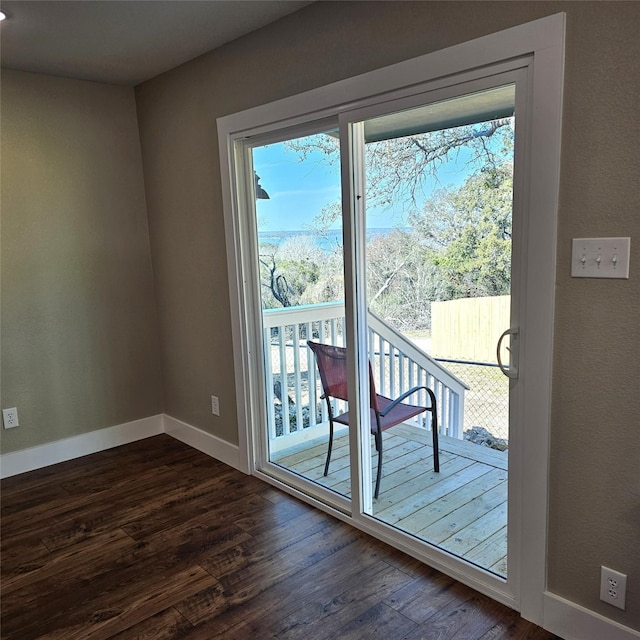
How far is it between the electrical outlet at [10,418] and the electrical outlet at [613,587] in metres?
3.20

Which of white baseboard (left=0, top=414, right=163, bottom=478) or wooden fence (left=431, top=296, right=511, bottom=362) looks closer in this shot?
wooden fence (left=431, top=296, right=511, bottom=362)

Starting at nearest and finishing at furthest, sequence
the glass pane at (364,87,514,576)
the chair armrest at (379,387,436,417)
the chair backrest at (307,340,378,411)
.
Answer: the glass pane at (364,87,514,576), the chair armrest at (379,387,436,417), the chair backrest at (307,340,378,411)

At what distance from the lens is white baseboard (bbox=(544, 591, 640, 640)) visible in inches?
67.0

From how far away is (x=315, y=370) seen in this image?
308 cm

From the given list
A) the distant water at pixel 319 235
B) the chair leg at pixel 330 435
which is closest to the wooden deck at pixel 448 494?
the chair leg at pixel 330 435

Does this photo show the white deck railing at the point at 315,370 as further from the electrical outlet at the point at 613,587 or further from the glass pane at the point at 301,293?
the electrical outlet at the point at 613,587

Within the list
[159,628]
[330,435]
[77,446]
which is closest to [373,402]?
[330,435]

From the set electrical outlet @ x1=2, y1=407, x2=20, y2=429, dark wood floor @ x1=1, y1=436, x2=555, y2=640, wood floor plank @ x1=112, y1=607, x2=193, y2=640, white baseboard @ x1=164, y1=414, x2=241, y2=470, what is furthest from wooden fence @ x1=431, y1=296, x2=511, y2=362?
electrical outlet @ x1=2, y1=407, x2=20, y2=429

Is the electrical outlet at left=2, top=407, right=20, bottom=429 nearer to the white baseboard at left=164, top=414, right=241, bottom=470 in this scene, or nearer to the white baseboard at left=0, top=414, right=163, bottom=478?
the white baseboard at left=0, top=414, right=163, bottom=478

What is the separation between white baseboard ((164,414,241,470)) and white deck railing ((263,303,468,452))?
31cm

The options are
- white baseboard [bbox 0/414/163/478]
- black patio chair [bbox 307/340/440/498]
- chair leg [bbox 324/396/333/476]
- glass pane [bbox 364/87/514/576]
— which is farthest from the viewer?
white baseboard [bbox 0/414/163/478]

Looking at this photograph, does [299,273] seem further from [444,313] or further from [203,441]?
[203,441]

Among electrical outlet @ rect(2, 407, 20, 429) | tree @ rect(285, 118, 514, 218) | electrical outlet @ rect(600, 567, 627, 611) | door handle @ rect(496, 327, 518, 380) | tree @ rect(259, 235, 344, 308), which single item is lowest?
electrical outlet @ rect(600, 567, 627, 611)

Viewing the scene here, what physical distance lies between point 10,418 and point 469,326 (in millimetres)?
2806
